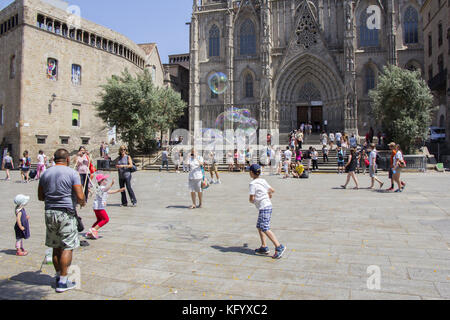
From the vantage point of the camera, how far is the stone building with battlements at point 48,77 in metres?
31.1

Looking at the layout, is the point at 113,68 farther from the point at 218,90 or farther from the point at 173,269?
the point at 173,269

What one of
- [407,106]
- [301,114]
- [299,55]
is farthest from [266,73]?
[407,106]

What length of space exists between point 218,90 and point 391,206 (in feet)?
112

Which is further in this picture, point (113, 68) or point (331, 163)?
point (113, 68)

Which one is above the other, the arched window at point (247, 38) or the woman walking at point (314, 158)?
the arched window at point (247, 38)

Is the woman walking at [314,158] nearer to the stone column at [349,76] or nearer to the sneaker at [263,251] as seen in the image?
the stone column at [349,76]

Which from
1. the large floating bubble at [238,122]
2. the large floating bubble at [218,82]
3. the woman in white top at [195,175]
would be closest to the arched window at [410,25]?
the large floating bubble at [238,122]

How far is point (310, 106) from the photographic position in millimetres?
40812

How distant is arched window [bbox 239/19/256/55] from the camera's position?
41469 mm

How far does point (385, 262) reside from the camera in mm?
5141

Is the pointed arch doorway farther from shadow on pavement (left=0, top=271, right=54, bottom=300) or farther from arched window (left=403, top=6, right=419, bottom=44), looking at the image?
shadow on pavement (left=0, top=271, right=54, bottom=300)

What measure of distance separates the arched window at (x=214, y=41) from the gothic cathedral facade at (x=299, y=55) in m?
0.12
